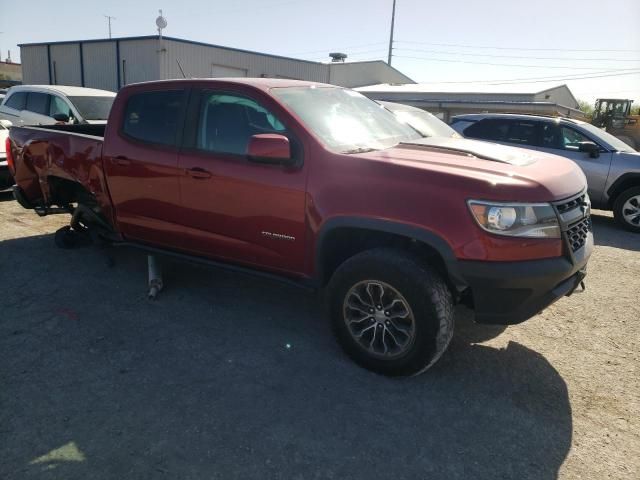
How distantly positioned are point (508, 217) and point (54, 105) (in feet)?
33.9

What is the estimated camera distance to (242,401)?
299 centimetres

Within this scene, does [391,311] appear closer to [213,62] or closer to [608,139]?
[608,139]

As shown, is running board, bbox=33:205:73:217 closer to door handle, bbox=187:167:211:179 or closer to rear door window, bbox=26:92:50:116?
door handle, bbox=187:167:211:179

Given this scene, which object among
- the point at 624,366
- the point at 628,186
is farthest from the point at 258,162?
the point at 628,186

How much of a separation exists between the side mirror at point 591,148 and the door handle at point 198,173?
6.74m

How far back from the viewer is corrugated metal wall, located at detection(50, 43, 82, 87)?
25188mm

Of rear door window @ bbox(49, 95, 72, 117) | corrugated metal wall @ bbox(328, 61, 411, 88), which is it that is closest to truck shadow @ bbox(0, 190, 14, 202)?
rear door window @ bbox(49, 95, 72, 117)

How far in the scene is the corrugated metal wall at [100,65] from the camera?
23.4 metres

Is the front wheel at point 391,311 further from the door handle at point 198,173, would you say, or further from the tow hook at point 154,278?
the tow hook at point 154,278

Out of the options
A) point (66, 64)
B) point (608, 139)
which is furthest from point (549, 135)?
point (66, 64)

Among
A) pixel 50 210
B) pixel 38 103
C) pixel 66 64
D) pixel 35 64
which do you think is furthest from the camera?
pixel 35 64

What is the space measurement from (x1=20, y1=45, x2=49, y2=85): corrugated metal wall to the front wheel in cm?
2948

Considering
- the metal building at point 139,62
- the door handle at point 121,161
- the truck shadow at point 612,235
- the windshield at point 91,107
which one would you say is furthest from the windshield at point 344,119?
the metal building at point 139,62

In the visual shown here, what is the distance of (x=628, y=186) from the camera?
797 cm
